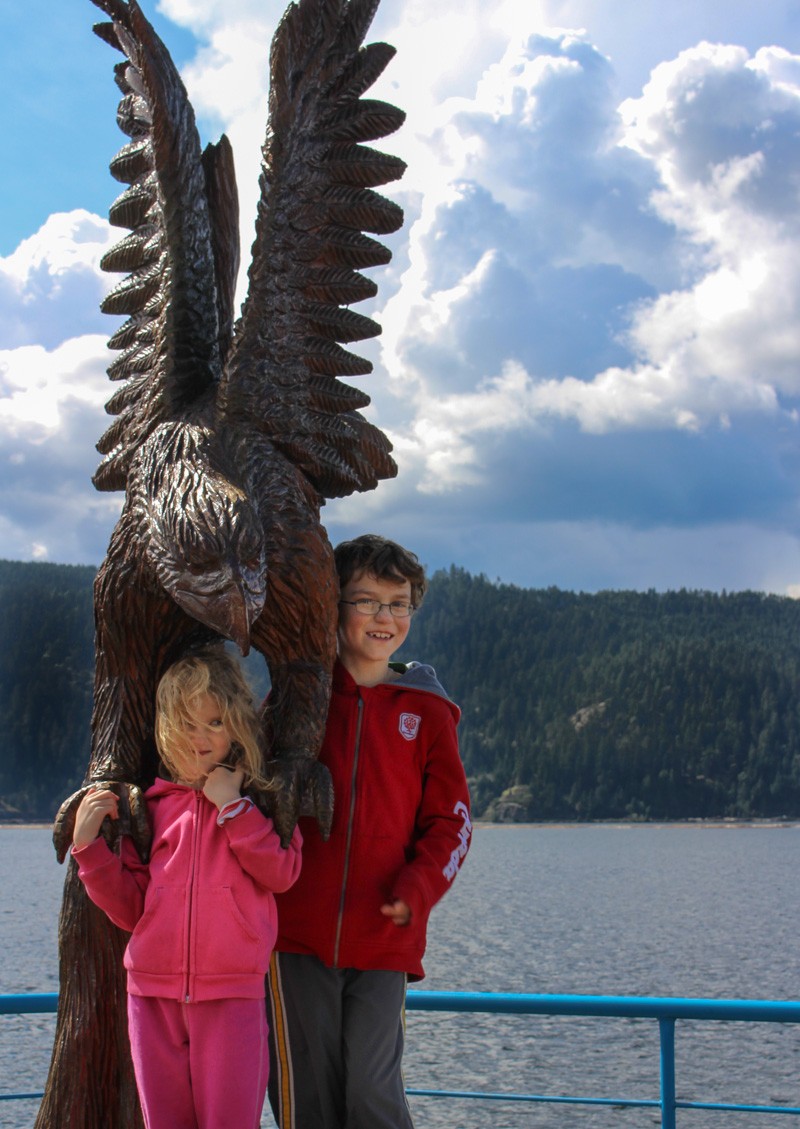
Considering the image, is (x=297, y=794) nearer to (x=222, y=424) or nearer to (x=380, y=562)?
(x=380, y=562)

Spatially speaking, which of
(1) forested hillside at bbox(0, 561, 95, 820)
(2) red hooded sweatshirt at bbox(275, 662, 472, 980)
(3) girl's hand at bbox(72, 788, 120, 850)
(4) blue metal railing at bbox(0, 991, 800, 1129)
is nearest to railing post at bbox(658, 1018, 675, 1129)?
A: (4) blue metal railing at bbox(0, 991, 800, 1129)

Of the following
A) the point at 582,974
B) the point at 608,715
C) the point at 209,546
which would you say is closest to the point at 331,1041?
the point at 209,546

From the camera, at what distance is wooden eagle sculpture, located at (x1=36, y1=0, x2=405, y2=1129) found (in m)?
2.72

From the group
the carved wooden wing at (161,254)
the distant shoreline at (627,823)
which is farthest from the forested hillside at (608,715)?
the carved wooden wing at (161,254)

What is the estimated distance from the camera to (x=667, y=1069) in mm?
3211

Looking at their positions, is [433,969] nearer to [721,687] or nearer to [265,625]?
[265,625]

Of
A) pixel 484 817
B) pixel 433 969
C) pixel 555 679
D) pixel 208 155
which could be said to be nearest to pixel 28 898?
pixel 433 969

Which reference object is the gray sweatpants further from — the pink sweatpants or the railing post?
the railing post

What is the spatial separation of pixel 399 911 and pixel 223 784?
51cm

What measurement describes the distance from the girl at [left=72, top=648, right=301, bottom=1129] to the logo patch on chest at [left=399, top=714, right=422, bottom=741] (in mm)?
407

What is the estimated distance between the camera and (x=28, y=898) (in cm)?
3909

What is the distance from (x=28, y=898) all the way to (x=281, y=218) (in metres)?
39.8

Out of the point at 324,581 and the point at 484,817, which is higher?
the point at 324,581

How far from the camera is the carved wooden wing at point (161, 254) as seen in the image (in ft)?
11.0
